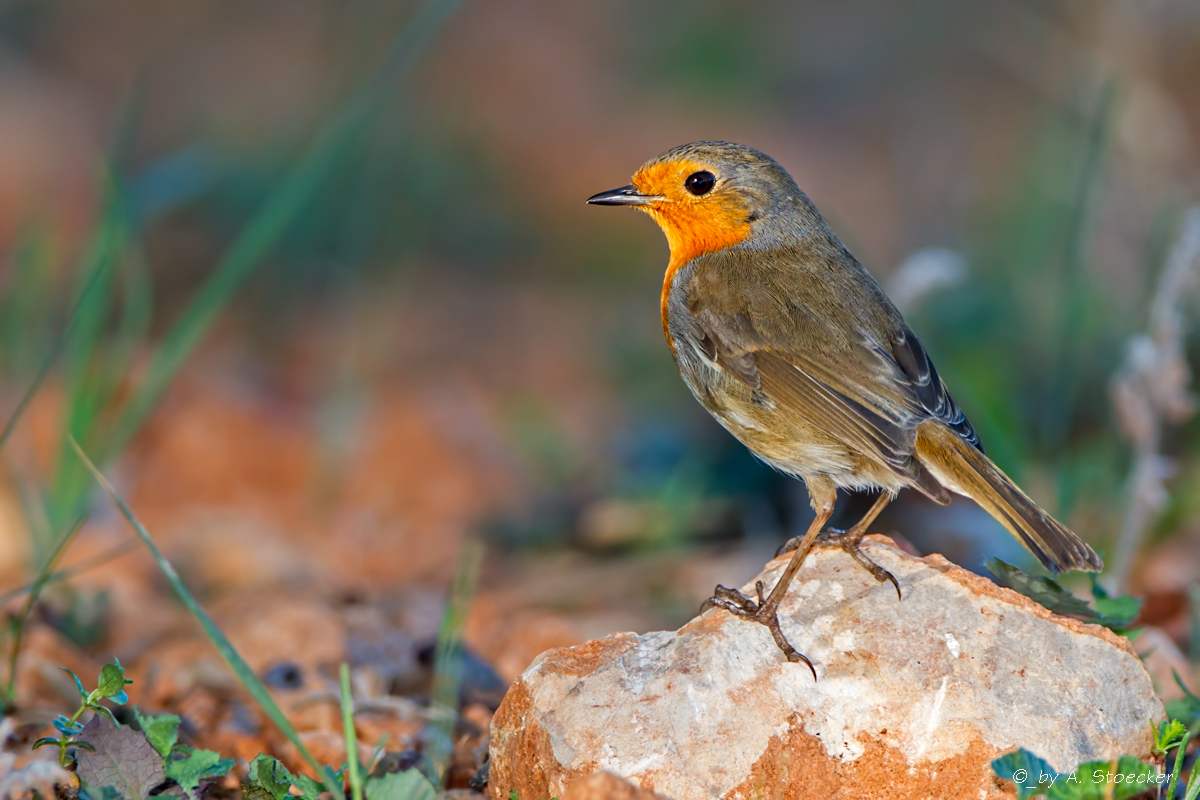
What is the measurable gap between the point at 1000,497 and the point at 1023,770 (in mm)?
1008

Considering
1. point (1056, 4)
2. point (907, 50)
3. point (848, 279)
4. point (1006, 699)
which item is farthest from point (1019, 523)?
point (907, 50)

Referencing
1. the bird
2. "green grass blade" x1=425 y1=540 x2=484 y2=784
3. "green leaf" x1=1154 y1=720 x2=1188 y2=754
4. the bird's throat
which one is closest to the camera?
"green leaf" x1=1154 y1=720 x2=1188 y2=754

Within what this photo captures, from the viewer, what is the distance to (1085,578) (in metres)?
4.12

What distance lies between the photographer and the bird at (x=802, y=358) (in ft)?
10.4

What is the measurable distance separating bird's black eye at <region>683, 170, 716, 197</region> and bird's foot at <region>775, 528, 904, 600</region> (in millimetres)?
1261

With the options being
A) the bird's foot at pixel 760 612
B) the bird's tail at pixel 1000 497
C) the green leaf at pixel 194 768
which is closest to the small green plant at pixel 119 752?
the green leaf at pixel 194 768

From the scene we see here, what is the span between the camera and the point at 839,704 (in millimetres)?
2418

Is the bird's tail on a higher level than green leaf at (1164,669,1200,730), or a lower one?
higher

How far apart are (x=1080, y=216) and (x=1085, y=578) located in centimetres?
120

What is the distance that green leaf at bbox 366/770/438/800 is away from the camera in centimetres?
227

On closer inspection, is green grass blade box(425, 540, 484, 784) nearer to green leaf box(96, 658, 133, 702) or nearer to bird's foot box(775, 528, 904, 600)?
green leaf box(96, 658, 133, 702)

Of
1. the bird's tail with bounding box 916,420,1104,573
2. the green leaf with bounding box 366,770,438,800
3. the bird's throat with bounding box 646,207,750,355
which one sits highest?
the bird's throat with bounding box 646,207,750,355

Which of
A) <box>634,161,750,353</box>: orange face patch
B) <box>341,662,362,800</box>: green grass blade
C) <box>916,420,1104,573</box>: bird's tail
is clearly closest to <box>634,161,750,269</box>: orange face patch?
<box>634,161,750,353</box>: orange face patch

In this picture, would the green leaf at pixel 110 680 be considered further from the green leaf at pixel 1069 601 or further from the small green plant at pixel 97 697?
the green leaf at pixel 1069 601
